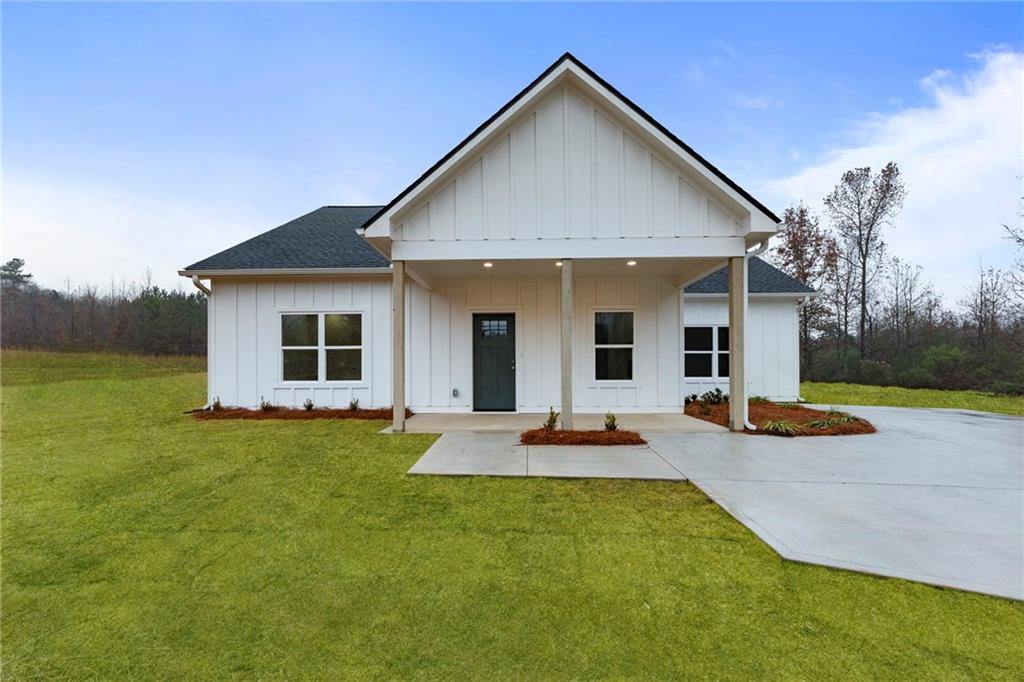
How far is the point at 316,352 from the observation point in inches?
384

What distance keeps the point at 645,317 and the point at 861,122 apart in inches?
658

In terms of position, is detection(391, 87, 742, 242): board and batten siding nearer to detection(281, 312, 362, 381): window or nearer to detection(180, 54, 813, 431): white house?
detection(180, 54, 813, 431): white house

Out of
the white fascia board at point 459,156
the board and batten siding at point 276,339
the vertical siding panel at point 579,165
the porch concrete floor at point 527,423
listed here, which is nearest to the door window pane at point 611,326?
the porch concrete floor at point 527,423

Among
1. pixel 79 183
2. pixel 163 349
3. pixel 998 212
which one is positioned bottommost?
pixel 163 349

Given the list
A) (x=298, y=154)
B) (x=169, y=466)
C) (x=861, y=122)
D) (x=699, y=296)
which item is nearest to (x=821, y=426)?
(x=699, y=296)

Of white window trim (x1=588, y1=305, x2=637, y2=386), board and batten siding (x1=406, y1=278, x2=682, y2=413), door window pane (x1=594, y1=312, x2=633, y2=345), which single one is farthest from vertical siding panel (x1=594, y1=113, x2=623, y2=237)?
door window pane (x1=594, y1=312, x2=633, y2=345)

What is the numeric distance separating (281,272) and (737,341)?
31.3 feet

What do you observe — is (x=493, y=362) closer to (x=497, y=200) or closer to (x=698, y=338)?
(x=497, y=200)

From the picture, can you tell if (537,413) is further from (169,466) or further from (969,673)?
(969,673)

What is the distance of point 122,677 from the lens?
73.8 inches

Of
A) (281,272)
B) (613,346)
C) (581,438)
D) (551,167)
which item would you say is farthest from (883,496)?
(281,272)

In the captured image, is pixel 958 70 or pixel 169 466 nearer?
pixel 169 466

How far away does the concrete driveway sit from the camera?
2.86 meters

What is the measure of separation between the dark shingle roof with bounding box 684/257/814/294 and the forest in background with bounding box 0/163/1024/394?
9531mm
